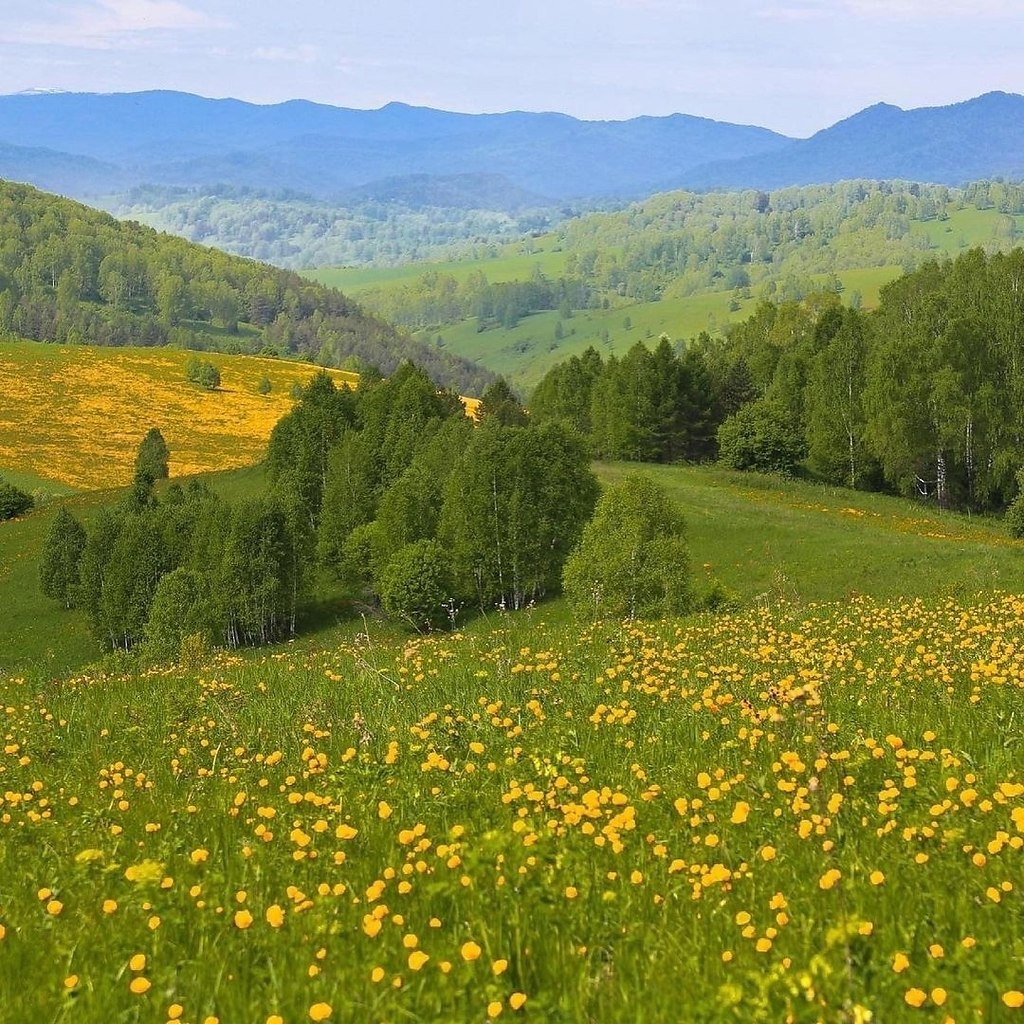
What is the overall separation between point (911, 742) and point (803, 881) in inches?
109

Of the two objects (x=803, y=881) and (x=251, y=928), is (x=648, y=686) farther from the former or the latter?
(x=251, y=928)

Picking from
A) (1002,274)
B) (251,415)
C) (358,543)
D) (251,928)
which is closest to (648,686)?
(251,928)

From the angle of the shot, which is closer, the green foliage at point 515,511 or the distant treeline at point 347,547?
the distant treeline at point 347,547

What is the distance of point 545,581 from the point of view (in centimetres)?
6062

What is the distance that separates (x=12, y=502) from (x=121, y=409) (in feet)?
174

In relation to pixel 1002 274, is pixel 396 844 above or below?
below

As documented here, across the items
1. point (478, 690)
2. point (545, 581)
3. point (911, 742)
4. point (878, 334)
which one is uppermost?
point (878, 334)

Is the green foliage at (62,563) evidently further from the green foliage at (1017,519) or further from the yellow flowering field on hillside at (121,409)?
the green foliage at (1017,519)

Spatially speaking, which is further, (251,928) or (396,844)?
(396,844)

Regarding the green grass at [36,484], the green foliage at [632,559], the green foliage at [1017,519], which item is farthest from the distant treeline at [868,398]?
the green grass at [36,484]

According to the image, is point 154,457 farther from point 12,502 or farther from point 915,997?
point 915,997

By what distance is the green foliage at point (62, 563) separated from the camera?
6288cm

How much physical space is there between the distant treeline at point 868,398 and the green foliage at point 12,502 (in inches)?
1939

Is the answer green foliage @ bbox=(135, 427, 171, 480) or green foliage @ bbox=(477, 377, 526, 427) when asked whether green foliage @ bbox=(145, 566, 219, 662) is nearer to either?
green foliage @ bbox=(135, 427, 171, 480)
